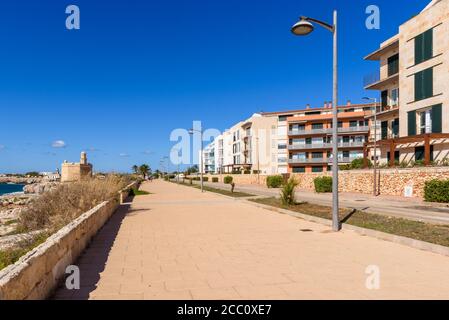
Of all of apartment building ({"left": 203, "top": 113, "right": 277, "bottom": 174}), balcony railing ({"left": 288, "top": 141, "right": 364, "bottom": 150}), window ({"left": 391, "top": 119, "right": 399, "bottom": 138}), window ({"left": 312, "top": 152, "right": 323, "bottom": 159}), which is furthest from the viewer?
apartment building ({"left": 203, "top": 113, "right": 277, "bottom": 174})

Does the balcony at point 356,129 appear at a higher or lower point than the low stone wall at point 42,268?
higher

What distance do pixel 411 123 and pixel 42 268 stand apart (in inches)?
1194

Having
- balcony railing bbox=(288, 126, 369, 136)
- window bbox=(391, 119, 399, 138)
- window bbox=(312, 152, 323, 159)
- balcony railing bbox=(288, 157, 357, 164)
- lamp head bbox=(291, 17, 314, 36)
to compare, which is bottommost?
balcony railing bbox=(288, 157, 357, 164)

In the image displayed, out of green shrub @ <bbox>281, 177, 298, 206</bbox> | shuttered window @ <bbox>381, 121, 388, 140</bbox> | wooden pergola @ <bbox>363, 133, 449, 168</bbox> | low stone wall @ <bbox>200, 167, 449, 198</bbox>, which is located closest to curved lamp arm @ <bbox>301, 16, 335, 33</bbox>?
green shrub @ <bbox>281, 177, 298, 206</bbox>

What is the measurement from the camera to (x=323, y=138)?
6488cm

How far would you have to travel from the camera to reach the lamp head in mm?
9625

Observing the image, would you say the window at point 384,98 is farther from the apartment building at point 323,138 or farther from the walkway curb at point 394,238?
the apartment building at point 323,138

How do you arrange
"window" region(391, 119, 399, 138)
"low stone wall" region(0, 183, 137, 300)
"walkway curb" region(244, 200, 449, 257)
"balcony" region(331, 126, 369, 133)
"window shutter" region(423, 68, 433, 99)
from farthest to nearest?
"balcony" region(331, 126, 369, 133)
"window" region(391, 119, 399, 138)
"window shutter" region(423, 68, 433, 99)
"walkway curb" region(244, 200, 449, 257)
"low stone wall" region(0, 183, 137, 300)

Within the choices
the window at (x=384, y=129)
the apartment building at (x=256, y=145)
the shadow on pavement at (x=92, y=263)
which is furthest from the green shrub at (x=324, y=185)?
the apartment building at (x=256, y=145)

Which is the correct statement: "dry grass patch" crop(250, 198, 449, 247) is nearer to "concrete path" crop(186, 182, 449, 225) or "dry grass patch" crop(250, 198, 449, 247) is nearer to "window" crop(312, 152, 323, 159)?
"concrete path" crop(186, 182, 449, 225)

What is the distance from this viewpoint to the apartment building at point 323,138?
206ft
